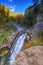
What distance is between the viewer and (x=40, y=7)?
1816 millimetres

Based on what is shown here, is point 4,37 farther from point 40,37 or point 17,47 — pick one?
point 40,37

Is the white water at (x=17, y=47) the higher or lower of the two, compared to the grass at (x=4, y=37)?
lower

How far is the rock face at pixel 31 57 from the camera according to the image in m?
1.67

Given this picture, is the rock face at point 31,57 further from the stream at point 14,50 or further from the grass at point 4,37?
the grass at point 4,37

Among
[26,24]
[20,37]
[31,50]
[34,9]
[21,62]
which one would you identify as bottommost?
[21,62]

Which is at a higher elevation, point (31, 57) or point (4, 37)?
point (4, 37)

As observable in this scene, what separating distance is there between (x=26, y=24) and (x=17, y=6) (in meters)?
0.24

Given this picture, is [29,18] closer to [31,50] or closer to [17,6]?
[17,6]

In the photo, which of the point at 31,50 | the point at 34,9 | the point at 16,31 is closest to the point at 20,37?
the point at 16,31

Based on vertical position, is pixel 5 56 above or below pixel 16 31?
below

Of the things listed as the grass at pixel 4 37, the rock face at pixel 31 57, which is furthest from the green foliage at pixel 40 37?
the grass at pixel 4 37

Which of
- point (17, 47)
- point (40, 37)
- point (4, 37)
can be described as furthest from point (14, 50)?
point (40, 37)

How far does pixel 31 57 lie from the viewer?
5.56 ft

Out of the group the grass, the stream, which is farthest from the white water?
the grass
